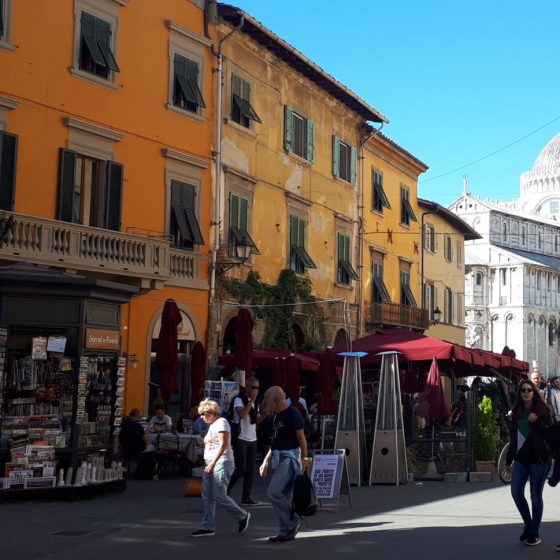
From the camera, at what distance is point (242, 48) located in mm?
28000

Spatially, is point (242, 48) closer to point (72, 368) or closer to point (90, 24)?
point (90, 24)

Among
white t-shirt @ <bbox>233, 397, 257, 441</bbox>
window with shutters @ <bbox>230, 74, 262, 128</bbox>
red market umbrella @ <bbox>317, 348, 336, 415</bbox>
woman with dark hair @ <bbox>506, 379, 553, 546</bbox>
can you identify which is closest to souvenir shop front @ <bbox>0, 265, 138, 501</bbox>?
white t-shirt @ <bbox>233, 397, 257, 441</bbox>

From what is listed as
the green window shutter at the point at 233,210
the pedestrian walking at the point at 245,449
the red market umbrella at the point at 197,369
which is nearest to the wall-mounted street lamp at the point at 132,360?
the red market umbrella at the point at 197,369

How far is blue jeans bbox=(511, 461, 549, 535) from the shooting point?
1099cm

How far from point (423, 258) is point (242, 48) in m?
17.9

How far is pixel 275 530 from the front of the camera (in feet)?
40.4

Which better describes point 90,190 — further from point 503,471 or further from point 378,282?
point 378,282

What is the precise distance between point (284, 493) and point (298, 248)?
1962 cm

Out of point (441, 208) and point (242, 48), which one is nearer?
point (242, 48)

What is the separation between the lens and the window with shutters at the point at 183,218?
82.1ft

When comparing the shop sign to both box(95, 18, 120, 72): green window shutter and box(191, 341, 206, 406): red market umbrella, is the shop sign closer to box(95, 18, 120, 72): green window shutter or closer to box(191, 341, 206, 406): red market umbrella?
box(191, 341, 206, 406): red market umbrella

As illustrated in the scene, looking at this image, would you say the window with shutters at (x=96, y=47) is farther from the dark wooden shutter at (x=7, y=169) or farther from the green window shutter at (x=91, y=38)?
the dark wooden shutter at (x=7, y=169)

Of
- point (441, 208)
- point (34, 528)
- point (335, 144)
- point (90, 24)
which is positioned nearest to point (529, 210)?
point (441, 208)

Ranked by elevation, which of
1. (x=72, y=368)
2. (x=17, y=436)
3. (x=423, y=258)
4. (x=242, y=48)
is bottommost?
(x=17, y=436)
